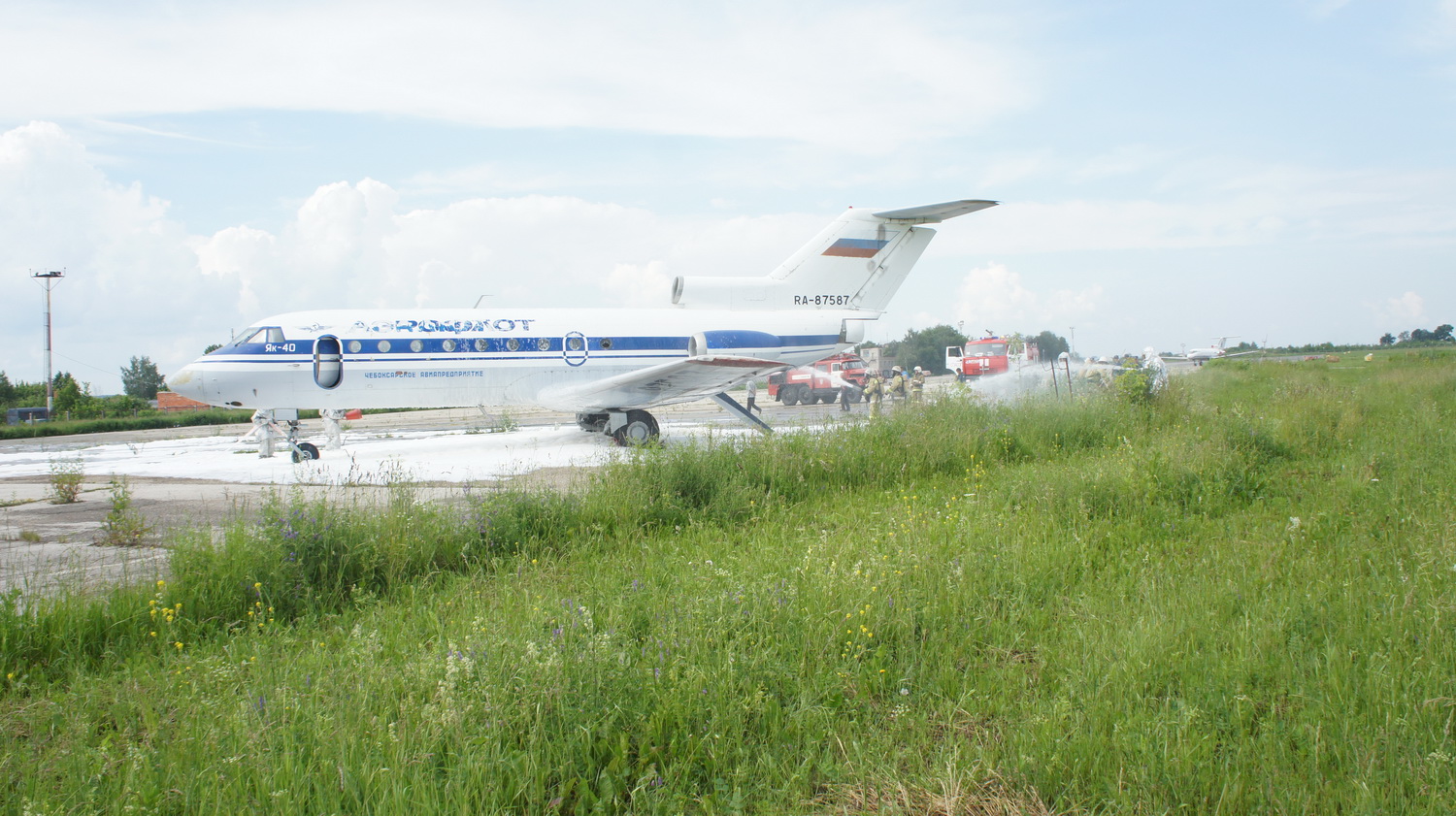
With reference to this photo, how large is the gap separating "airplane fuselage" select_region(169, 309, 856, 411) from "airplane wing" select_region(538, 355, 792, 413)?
2.6 inches

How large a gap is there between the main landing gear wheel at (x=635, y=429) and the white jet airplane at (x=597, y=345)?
3 centimetres

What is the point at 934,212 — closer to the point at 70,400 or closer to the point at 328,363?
the point at 328,363

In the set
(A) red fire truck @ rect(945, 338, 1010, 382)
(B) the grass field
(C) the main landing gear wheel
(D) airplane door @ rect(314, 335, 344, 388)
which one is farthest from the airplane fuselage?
(A) red fire truck @ rect(945, 338, 1010, 382)

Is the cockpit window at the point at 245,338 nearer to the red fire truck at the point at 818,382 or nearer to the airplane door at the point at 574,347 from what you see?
the airplane door at the point at 574,347

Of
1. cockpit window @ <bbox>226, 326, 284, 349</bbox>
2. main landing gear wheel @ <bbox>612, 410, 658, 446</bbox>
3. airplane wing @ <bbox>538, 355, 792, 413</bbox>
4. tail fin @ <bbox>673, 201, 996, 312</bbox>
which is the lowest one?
main landing gear wheel @ <bbox>612, 410, 658, 446</bbox>

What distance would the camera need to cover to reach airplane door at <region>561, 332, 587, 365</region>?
15461 mm

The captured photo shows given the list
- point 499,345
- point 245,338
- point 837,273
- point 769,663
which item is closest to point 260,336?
point 245,338

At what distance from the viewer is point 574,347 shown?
611 inches

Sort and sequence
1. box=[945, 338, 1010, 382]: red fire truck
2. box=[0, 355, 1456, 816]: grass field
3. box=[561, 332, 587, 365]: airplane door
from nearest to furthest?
box=[0, 355, 1456, 816]: grass field < box=[561, 332, 587, 365]: airplane door < box=[945, 338, 1010, 382]: red fire truck

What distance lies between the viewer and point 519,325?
15.3m

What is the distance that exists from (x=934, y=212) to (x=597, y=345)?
774 cm

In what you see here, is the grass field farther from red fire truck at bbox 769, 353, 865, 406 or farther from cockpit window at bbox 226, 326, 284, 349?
red fire truck at bbox 769, 353, 865, 406

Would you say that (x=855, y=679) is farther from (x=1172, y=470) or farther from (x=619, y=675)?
(x=1172, y=470)

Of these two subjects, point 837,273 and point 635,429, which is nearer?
point 635,429
